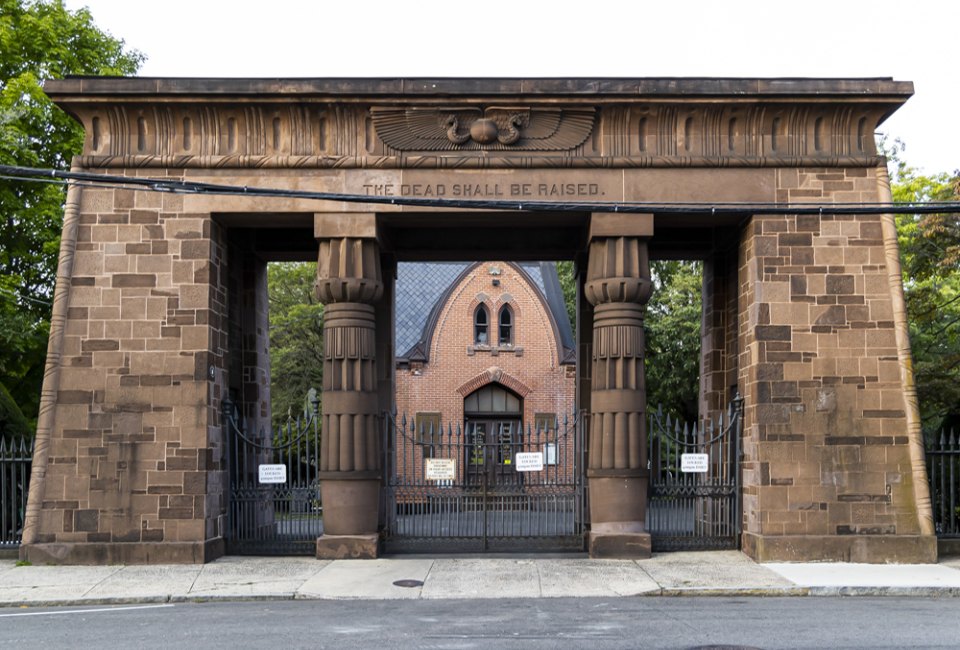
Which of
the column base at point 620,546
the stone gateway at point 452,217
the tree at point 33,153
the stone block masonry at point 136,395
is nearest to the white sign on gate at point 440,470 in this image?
the stone gateway at point 452,217

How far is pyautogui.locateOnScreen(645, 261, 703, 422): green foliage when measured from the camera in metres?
35.8

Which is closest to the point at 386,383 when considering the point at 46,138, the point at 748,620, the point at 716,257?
the point at 716,257

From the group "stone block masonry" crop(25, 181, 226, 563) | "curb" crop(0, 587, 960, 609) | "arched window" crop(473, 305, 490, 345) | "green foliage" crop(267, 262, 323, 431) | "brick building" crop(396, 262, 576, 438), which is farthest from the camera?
"green foliage" crop(267, 262, 323, 431)

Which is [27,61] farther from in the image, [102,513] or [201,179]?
[102,513]

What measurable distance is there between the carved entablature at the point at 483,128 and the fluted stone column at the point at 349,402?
5.18 ft

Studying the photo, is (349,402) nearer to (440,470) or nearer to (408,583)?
(440,470)

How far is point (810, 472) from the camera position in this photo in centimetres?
1519

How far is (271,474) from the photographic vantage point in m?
16.1

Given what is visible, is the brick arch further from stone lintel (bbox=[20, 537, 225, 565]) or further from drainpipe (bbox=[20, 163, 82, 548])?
drainpipe (bbox=[20, 163, 82, 548])

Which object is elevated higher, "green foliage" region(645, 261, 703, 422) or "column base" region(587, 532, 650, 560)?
"green foliage" region(645, 261, 703, 422)

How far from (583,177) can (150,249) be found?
21.3ft

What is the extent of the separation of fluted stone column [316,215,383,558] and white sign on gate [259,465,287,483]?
74 centimetres

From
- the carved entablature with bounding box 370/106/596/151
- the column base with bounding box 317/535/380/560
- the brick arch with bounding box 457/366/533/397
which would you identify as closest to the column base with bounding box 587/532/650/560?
the column base with bounding box 317/535/380/560

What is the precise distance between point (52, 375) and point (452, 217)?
6258 millimetres
